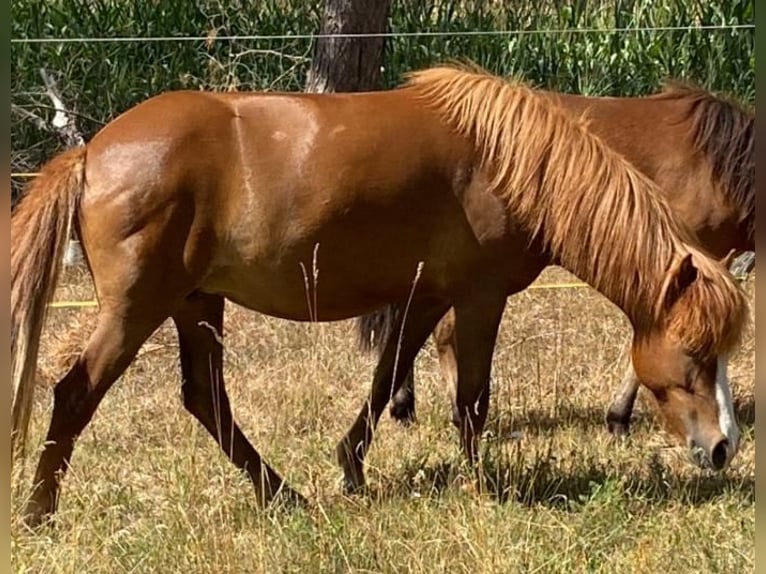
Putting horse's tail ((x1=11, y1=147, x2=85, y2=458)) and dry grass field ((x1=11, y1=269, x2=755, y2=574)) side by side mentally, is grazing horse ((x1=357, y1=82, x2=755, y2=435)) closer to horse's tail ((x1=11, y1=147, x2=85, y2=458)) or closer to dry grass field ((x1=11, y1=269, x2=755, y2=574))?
dry grass field ((x1=11, y1=269, x2=755, y2=574))

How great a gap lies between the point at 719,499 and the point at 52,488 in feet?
8.42

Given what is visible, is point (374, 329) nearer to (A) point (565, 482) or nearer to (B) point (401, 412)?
(B) point (401, 412)

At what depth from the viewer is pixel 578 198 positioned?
183 inches

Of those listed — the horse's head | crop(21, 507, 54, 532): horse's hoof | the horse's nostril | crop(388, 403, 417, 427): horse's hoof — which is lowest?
crop(388, 403, 417, 427): horse's hoof

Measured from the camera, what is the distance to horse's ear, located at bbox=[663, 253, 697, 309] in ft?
14.7

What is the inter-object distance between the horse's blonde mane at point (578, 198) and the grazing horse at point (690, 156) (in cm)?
100

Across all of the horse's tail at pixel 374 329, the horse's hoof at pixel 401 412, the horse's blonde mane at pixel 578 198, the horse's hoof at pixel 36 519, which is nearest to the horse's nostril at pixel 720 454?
the horse's blonde mane at pixel 578 198

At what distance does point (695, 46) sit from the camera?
36.9 feet

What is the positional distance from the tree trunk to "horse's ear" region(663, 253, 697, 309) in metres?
3.05

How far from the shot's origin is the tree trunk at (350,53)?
23.3ft

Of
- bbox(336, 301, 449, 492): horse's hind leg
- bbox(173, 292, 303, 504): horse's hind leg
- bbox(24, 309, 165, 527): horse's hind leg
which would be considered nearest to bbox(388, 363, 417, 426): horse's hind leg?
bbox(336, 301, 449, 492): horse's hind leg

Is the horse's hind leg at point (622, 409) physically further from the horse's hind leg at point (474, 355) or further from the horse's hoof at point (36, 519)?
the horse's hoof at point (36, 519)

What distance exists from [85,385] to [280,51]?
7.27 m

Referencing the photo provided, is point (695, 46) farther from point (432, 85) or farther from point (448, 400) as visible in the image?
point (432, 85)
